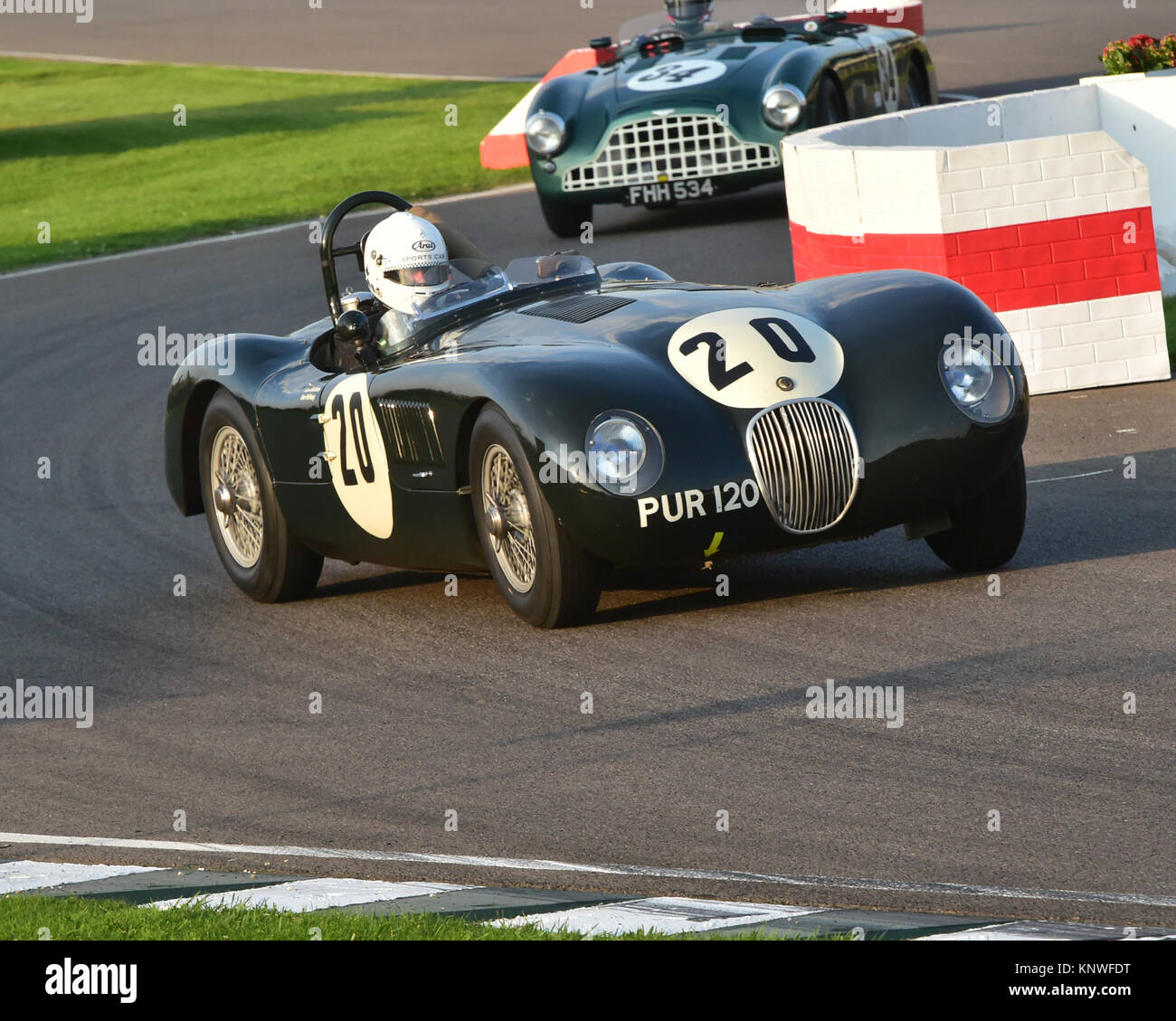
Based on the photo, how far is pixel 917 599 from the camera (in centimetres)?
726

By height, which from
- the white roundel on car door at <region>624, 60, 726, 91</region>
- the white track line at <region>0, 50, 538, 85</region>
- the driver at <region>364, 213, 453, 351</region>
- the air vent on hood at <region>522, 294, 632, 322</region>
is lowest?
the air vent on hood at <region>522, 294, 632, 322</region>

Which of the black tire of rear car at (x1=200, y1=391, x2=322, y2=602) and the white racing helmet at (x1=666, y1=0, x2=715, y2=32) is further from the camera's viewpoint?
the white racing helmet at (x1=666, y1=0, x2=715, y2=32)

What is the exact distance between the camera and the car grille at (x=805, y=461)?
691cm

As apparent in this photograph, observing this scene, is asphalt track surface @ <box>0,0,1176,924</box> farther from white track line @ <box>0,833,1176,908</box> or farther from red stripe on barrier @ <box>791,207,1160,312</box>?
red stripe on barrier @ <box>791,207,1160,312</box>

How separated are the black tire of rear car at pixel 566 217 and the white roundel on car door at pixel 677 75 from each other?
4.25ft

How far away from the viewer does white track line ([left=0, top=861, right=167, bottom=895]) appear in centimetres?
519

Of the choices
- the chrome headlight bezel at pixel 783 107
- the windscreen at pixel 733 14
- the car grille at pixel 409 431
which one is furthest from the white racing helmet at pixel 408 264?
the windscreen at pixel 733 14

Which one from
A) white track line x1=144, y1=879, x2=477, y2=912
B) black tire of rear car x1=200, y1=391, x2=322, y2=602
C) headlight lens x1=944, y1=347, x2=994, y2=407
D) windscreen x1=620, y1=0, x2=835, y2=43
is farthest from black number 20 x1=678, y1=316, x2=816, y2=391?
windscreen x1=620, y1=0, x2=835, y2=43

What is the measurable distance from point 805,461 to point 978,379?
2.46ft

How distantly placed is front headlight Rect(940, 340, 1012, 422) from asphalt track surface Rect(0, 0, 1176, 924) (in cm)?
64

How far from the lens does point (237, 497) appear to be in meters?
8.84

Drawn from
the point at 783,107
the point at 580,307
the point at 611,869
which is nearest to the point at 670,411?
the point at 580,307
